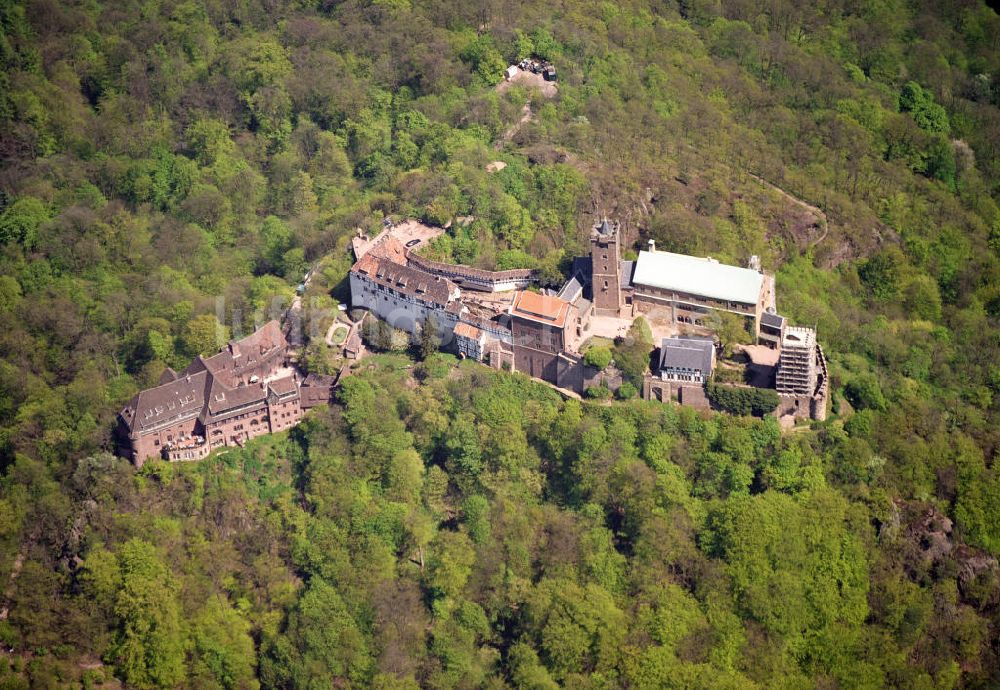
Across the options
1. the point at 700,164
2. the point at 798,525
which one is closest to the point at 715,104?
the point at 700,164

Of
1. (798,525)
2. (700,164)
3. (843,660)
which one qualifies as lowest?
(843,660)

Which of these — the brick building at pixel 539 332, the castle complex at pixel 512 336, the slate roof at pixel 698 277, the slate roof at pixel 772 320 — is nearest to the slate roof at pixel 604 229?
the castle complex at pixel 512 336

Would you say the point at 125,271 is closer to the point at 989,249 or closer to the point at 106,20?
the point at 106,20

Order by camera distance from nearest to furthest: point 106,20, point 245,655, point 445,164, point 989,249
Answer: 1. point 245,655
2. point 445,164
3. point 989,249
4. point 106,20

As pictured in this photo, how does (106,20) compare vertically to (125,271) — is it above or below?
above

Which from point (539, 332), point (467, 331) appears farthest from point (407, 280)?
point (539, 332)

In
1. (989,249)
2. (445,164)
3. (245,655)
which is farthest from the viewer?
(989,249)

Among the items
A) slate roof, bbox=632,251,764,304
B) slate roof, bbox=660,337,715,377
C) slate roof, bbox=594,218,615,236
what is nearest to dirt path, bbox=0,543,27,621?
slate roof, bbox=594,218,615,236
